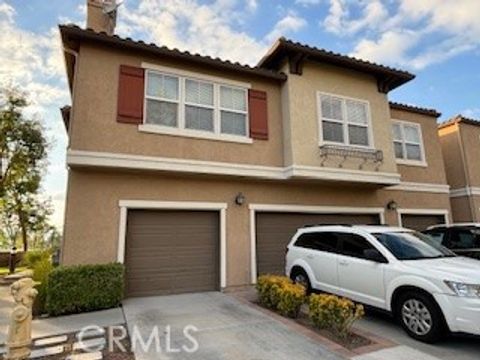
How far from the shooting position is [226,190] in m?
10.1

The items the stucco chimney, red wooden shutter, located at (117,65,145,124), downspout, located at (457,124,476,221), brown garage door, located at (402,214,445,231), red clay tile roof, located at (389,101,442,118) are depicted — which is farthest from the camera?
downspout, located at (457,124,476,221)

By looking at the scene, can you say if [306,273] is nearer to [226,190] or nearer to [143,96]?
[226,190]

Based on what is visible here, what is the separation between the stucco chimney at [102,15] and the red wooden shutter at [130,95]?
2.90 metres

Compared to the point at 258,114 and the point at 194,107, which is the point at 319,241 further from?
the point at 194,107

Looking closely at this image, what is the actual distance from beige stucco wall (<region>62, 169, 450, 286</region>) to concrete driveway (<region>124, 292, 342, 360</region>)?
1688mm

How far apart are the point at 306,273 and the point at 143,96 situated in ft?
21.2

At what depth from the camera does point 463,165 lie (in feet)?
49.1

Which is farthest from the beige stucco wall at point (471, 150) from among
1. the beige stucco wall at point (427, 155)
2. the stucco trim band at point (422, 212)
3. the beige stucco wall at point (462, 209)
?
the stucco trim band at point (422, 212)

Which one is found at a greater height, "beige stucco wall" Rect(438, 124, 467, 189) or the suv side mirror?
"beige stucco wall" Rect(438, 124, 467, 189)

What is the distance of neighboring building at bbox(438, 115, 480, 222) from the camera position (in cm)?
1469

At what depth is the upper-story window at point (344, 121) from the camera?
1080 centimetres

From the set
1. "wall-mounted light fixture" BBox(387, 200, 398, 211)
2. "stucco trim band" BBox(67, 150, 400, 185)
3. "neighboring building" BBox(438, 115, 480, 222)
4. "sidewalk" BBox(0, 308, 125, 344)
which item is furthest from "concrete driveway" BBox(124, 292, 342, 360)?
"neighboring building" BBox(438, 115, 480, 222)

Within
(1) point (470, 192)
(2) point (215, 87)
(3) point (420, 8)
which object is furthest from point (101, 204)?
(1) point (470, 192)

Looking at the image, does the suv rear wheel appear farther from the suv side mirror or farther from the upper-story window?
the upper-story window
